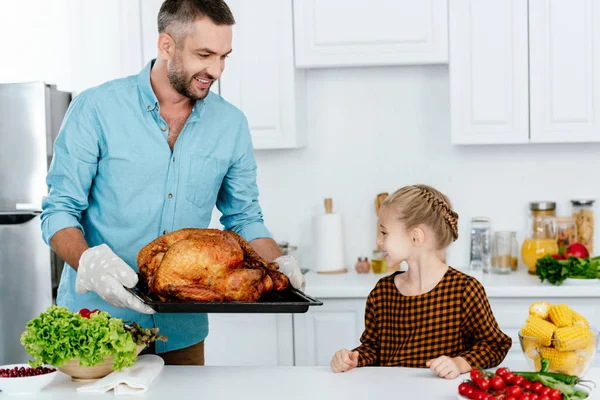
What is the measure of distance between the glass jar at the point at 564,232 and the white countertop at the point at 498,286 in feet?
0.69

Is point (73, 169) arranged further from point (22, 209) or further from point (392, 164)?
point (392, 164)

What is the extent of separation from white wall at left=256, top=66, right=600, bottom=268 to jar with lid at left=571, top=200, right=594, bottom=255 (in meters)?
0.12

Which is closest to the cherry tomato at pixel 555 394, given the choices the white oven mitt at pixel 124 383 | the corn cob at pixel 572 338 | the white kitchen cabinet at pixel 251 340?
the corn cob at pixel 572 338

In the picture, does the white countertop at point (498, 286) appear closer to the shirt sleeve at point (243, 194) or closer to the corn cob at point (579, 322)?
the shirt sleeve at point (243, 194)

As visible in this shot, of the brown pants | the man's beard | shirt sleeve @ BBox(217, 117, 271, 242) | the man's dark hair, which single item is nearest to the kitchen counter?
the brown pants

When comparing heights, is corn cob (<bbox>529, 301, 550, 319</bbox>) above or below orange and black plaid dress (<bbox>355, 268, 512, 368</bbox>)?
above

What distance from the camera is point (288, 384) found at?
1902 millimetres

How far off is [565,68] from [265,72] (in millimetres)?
1258

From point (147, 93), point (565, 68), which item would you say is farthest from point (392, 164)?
point (147, 93)

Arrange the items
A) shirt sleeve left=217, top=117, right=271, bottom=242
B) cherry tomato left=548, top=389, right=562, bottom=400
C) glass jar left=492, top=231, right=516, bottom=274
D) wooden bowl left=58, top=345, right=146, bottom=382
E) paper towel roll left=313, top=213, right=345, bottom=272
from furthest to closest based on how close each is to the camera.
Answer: paper towel roll left=313, top=213, right=345, bottom=272, glass jar left=492, top=231, right=516, bottom=274, shirt sleeve left=217, top=117, right=271, bottom=242, wooden bowl left=58, top=345, right=146, bottom=382, cherry tomato left=548, top=389, right=562, bottom=400

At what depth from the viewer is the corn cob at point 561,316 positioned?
1.83 m

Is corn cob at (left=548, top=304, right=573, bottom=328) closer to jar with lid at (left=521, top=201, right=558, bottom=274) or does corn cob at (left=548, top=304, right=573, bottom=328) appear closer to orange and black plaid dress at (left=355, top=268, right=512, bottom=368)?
orange and black plaid dress at (left=355, top=268, right=512, bottom=368)

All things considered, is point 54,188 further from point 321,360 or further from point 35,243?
point 321,360

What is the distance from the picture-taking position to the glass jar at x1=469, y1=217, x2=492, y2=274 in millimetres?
3710
